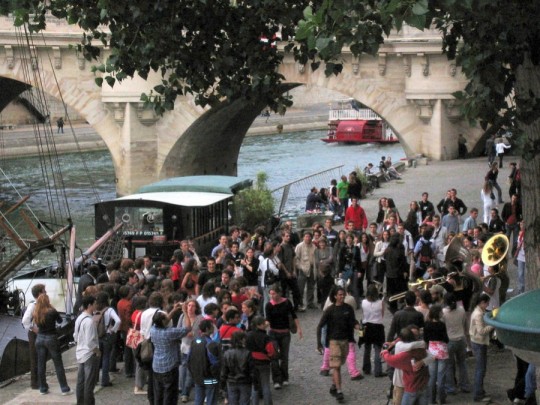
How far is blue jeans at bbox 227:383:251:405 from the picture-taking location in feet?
41.9

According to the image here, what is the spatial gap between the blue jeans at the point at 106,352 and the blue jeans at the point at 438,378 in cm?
350

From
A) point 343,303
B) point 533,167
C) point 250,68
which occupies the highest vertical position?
point 250,68

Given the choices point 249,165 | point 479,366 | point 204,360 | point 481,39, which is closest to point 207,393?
point 204,360

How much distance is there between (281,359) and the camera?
1431cm

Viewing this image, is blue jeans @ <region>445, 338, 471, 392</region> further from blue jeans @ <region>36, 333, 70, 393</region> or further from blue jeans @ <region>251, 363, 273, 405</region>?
blue jeans @ <region>36, 333, 70, 393</region>

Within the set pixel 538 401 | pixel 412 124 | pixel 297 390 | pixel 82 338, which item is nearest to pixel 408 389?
pixel 538 401

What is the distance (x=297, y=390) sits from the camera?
14.4m

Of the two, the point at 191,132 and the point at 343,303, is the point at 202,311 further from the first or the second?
the point at 191,132

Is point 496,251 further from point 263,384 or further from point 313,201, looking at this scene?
point 313,201

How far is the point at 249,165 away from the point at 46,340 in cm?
3783

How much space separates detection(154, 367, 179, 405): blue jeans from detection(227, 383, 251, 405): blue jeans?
2.29 ft

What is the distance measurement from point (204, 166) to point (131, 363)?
25199mm

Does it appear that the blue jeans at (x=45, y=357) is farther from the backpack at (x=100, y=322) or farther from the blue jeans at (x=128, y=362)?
the blue jeans at (x=128, y=362)

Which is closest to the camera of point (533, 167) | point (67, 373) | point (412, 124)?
point (533, 167)
